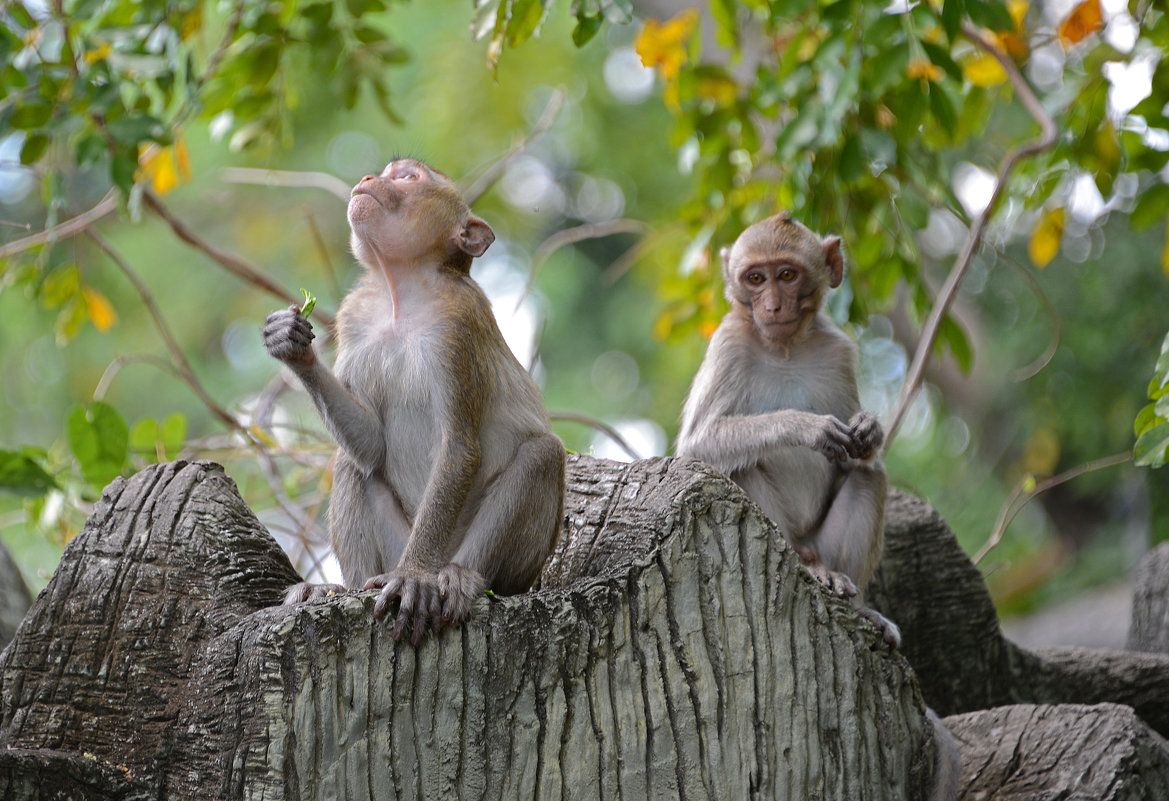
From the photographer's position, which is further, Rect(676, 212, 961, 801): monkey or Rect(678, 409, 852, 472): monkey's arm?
Rect(676, 212, 961, 801): monkey

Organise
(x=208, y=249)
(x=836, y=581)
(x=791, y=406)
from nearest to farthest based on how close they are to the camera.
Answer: (x=836, y=581)
(x=791, y=406)
(x=208, y=249)

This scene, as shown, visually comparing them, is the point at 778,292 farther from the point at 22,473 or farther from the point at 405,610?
the point at 22,473

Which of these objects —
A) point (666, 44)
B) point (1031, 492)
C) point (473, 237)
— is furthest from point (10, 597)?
point (1031, 492)

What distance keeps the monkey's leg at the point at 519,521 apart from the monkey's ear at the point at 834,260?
2.22 metres

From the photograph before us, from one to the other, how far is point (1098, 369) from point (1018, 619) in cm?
343

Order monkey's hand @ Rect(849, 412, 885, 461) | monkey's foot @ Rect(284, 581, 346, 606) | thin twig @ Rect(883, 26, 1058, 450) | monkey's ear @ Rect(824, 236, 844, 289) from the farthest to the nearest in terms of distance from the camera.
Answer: thin twig @ Rect(883, 26, 1058, 450) < monkey's ear @ Rect(824, 236, 844, 289) < monkey's hand @ Rect(849, 412, 885, 461) < monkey's foot @ Rect(284, 581, 346, 606)

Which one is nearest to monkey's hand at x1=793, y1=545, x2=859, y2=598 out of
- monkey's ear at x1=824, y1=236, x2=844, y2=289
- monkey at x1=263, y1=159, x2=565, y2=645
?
monkey at x1=263, y1=159, x2=565, y2=645

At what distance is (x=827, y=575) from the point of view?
489 centimetres

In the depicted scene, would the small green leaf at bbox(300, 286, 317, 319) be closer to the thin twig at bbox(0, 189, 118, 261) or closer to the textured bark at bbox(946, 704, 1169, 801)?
the thin twig at bbox(0, 189, 118, 261)

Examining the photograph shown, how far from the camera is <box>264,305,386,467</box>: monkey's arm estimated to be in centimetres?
395

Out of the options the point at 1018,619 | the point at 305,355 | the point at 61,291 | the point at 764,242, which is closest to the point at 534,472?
the point at 305,355

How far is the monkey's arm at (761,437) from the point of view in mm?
4902

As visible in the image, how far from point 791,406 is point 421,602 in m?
2.83

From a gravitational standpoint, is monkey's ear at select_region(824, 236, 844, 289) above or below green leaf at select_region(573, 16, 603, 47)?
below
